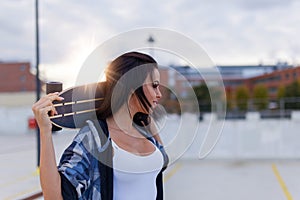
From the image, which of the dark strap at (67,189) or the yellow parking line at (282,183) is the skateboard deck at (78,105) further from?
the yellow parking line at (282,183)

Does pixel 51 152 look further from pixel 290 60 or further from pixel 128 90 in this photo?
pixel 290 60

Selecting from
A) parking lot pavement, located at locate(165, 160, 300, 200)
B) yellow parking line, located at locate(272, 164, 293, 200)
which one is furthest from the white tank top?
yellow parking line, located at locate(272, 164, 293, 200)

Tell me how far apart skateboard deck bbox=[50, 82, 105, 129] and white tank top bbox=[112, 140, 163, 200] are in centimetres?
10

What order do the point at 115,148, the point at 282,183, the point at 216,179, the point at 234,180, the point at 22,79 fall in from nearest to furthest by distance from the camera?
the point at 115,148, the point at 282,183, the point at 234,180, the point at 216,179, the point at 22,79

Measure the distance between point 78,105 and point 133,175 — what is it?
0.70 feet

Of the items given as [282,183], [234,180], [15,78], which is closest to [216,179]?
[234,180]

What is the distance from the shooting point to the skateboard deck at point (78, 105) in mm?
705

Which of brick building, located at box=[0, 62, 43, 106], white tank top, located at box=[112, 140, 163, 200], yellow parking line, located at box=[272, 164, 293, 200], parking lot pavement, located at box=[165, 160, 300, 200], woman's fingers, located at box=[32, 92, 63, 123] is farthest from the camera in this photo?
brick building, located at box=[0, 62, 43, 106]

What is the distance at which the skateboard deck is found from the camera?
705mm

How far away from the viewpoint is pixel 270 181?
6082mm

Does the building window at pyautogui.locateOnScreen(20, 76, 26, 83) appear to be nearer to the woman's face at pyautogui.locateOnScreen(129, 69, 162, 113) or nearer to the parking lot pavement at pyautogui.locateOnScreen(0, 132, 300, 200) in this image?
the parking lot pavement at pyautogui.locateOnScreen(0, 132, 300, 200)

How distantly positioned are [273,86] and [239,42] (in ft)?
40.2

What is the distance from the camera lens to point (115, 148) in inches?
31.0

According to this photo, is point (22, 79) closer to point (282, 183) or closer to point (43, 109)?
point (282, 183)
